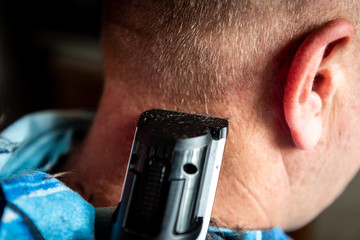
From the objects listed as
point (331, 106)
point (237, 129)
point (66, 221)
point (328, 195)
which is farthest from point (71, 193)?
point (328, 195)

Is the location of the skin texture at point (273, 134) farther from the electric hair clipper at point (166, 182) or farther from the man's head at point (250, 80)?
the electric hair clipper at point (166, 182)

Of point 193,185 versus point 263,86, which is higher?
point 263,86

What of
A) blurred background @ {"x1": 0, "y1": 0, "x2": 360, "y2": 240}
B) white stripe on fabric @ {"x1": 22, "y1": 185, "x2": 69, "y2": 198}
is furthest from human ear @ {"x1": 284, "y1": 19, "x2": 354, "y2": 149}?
blurred background @ {"x1": 0, "y1": 0, "x2": 360, "y2": 240}

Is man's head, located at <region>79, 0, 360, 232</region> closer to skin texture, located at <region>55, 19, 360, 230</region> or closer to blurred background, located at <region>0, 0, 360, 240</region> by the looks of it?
skin texture, located at <region>55, 19, 360, 230</region>

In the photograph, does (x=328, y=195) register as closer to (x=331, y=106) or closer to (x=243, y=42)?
(x=331, y=106)

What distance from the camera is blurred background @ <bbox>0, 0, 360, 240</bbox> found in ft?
7.50

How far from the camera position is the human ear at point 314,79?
0.61m

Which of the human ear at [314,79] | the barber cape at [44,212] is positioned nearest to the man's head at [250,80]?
the human ear at [314,79]

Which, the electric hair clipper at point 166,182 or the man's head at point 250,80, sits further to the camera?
the man's head at point 250,80

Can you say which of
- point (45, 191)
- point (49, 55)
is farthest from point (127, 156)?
point (49, 55)

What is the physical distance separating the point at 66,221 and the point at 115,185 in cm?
17

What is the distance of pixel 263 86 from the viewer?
65 centimetres

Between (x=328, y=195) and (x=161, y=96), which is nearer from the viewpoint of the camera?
(x=161, y=96)

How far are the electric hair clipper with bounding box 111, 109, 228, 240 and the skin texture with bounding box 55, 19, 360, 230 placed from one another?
0.16 metres
